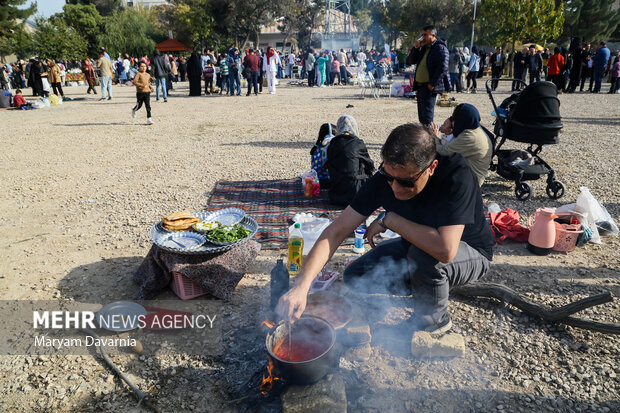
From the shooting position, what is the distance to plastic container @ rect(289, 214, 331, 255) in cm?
428

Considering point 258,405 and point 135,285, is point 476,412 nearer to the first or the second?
point 258,405

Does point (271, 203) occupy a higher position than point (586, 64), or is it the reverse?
point (586, 64)

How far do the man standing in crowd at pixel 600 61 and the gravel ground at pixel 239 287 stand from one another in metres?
8.45

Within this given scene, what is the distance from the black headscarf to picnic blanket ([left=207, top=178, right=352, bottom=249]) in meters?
1.82

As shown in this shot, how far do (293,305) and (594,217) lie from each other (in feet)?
12.6

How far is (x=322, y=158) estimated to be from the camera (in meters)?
5.75

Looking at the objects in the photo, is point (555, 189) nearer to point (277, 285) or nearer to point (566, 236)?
point (566, 236)

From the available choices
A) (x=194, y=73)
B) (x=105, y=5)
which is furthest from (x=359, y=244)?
(x=105, y=5)

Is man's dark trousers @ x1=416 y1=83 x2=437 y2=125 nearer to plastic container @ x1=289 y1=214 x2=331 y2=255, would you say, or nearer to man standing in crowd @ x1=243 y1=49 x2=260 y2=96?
plastic container @ x1=289 y1=214 x2=331 y2=255

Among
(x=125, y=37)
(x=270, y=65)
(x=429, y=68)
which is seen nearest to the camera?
(x=429, y=68)

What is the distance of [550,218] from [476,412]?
2451 mm

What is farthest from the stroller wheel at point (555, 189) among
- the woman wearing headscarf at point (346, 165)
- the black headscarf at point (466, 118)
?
the woman wearing headscarf at point (346, 165)

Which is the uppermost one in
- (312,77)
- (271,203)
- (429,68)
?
(312,77)

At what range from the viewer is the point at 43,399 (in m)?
2.46
